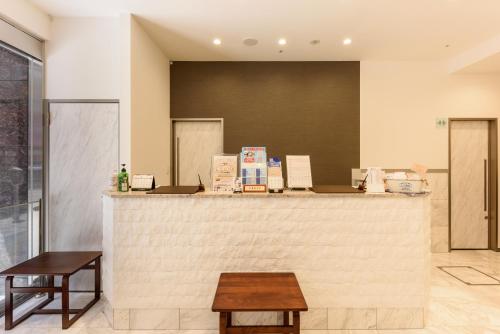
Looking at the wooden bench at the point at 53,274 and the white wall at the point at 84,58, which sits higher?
the white wall at the point at 84,58

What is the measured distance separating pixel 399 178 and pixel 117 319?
282cm

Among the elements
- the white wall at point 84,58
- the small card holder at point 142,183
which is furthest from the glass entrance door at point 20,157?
the small card holder at point 142,183

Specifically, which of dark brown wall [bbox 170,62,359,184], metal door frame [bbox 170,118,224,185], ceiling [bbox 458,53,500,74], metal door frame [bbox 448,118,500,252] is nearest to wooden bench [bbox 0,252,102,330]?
metal door frame [bbox 170,118,224,185]

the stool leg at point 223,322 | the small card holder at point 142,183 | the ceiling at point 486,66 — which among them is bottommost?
the stool leg at point 223,322

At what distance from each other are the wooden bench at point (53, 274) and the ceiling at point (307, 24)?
272 cm

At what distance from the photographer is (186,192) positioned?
267cm

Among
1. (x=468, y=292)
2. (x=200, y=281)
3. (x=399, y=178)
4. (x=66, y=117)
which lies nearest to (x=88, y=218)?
(x=66, y=117)

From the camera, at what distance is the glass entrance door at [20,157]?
3074 millimetres

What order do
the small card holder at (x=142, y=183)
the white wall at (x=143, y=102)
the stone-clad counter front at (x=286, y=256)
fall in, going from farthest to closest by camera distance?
the white wall at (x=143, y=102), the small card holder at (x=142, y=183), the stone-clad counter front at (x=286, y=256)

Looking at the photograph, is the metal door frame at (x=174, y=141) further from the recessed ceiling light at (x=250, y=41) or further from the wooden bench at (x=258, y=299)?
the wooden bench at (x=258, y=299)

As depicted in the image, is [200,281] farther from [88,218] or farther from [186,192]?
[88,218]

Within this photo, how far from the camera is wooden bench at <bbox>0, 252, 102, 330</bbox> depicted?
2.64 meters

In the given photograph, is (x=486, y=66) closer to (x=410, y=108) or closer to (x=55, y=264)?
(x=410, y=108)

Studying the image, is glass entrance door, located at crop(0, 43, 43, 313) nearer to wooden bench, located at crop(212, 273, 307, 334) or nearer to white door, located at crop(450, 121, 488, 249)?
wooden bench, located at crop(212, 273, 307, 334)
